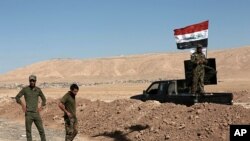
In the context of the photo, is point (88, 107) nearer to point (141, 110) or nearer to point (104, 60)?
point (141, 110)

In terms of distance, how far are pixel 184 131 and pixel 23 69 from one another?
113m

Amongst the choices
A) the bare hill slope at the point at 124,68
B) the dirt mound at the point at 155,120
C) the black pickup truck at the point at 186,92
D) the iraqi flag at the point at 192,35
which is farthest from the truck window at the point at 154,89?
the bare hill slope at the point at 124,68

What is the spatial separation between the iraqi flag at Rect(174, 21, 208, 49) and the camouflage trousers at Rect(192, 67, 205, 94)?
38.1 inches

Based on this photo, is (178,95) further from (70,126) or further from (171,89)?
(70,126)

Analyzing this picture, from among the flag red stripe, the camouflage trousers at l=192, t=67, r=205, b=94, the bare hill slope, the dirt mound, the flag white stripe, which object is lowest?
the dirt mound

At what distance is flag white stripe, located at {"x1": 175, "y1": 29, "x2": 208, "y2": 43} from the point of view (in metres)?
16.1

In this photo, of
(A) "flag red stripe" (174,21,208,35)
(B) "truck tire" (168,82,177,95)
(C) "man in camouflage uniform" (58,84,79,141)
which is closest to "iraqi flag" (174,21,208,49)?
(A) "flag red stripe" (174,21,208,35)

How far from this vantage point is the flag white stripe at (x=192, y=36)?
1610 cm

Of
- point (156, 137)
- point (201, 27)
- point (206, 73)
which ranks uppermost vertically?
point (201, 27)

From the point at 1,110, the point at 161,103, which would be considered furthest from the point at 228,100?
the point at 1,110

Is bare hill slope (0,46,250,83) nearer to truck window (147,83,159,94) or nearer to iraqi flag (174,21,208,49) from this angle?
truck window (147,83,159,94)

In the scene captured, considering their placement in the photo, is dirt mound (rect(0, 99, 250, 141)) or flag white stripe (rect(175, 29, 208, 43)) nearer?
dirt mound (rect(0, 99, 250, 141))

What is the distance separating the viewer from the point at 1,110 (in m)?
25.2

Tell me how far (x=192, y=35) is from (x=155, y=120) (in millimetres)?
3246
